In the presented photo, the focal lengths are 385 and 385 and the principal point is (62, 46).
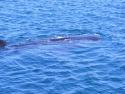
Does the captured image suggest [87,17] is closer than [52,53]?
No

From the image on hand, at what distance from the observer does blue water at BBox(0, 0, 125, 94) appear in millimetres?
17656

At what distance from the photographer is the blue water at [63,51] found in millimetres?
17656

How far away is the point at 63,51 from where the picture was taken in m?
21.5

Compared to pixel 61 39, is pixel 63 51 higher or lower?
lower

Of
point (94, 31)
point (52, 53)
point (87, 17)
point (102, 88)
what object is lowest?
point (102, 88)

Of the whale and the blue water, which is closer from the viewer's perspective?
the blue water

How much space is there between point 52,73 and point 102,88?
2.80 m

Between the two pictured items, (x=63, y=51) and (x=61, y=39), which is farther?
(x=61, y=39)

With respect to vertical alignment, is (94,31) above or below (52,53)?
above

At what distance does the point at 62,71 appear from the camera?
62.5 ft

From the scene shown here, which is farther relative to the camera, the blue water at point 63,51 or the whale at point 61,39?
the whale at point 61,39

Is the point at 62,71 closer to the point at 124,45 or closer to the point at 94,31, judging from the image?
the point at 124,45

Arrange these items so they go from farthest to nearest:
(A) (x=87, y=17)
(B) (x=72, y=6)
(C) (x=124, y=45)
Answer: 1. (B) (x=72, y=6)
2. (A) (x=87, y=17)
3. (C) (x=124, y=45)

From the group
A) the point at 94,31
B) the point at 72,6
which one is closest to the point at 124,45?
the point at 94,31
